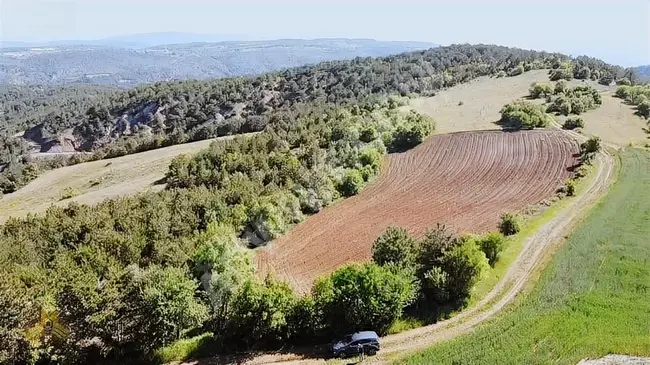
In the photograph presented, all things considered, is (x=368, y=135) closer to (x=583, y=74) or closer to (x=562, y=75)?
(x=562, y=75)

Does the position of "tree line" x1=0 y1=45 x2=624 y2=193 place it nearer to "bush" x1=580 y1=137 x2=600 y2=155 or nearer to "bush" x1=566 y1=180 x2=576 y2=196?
"bush" x1=580 y1=137 x2=600 y2=155

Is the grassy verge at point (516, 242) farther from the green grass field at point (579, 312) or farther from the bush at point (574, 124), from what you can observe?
the bush at point (574, 124)

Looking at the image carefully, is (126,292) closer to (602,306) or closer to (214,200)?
(214,200)

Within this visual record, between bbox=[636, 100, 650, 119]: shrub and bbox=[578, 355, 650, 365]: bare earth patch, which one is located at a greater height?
bbox=[636, 100, 650, 119]: shrub

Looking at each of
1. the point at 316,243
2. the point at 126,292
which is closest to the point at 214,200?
the point at 316,243

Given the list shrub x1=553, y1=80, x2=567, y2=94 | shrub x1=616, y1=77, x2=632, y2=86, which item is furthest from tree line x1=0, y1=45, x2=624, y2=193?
shrub x1=553, y1=80, x2=567, y2=94

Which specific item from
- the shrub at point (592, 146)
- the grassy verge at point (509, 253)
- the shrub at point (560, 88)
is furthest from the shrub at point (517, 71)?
the grassy verge at point (509, 253)
